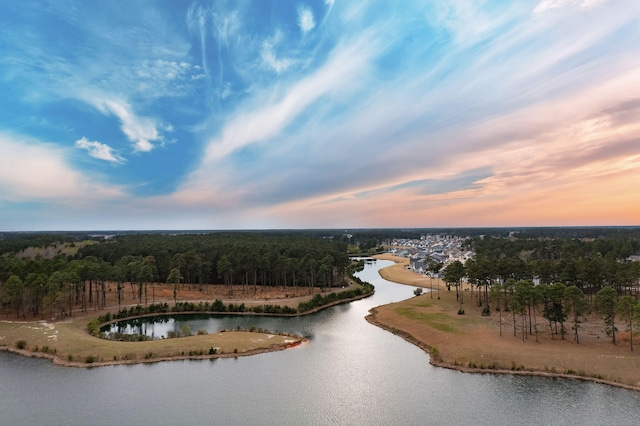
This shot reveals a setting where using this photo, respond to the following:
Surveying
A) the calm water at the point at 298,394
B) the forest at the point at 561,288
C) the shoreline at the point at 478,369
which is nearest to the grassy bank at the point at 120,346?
the calm water at the point at 298,394

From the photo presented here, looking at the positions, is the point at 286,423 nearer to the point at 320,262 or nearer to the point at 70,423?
the point at 70,423

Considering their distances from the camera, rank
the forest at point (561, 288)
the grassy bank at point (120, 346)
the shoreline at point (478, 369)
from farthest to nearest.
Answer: the forest at point (561, 288), the grassy bank at point (120, 346), the shoreline at point (478, 369)

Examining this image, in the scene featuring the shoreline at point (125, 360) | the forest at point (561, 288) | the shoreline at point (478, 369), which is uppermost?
the forest at point (561, 288)

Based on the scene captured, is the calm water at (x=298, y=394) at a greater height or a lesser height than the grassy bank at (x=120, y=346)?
lesser

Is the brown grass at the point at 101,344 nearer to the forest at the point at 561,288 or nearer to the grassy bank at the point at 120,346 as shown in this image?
the grassy bank at the point at 120,346

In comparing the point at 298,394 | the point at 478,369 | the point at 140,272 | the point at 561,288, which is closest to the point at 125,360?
the point at 298,394

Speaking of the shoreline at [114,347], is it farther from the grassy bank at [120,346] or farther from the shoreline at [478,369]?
the shoreline at [478,369]

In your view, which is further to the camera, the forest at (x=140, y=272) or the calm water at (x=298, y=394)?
the forest at (x=140, y=272)

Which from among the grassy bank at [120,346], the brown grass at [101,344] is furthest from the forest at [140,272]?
the grassy bank at [120,346]

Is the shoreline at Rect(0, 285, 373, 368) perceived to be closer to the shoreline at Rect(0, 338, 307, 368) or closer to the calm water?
the shoreline at Rect(0, 338, 307, 368)

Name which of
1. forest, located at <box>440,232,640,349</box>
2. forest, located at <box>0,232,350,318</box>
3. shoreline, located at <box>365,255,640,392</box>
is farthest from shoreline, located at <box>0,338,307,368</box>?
forest, located at <box>440,232,640,349</box>

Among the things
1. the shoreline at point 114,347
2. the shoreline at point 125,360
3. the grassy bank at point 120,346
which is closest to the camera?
the shoreline at point 125,360
